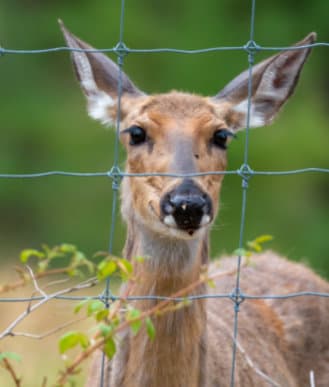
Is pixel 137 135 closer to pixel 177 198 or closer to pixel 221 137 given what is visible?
pixel 221 137

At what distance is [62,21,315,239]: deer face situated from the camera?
19.8 feet

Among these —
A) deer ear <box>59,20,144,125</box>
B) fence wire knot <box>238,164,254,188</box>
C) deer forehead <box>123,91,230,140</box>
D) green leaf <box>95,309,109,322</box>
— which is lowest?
green leaf <box>95,309,109,322</box>

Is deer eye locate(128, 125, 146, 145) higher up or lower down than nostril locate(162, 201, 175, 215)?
higher up

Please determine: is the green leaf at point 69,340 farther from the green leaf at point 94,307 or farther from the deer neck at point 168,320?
the deer neck at point 168,320

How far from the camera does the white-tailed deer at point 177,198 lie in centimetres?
620

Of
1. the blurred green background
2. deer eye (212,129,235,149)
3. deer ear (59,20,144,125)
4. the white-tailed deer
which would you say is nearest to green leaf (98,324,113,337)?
the white-tailed deer

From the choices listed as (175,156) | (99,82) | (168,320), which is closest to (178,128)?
(175,156)

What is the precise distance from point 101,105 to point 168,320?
133 centimetres

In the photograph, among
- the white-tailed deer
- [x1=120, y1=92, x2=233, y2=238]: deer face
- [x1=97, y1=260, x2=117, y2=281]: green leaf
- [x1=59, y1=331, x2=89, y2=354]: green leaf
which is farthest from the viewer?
the white-tailed deer

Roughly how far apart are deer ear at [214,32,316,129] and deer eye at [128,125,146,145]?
57 cm

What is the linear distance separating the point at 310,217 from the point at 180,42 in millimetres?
2770

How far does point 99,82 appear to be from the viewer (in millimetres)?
6879

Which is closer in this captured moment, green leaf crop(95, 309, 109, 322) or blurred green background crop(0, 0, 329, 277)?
green leaf crop(95, 309, 109, 322)

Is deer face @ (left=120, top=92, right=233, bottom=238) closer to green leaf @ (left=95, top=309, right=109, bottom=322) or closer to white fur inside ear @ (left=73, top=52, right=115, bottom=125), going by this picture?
white fur inside ear @ (left=73, top=52, right=115, bottom=125)
